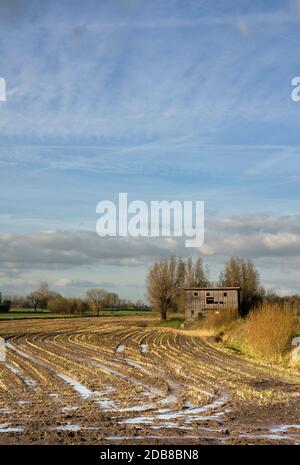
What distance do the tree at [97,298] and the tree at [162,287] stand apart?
37753mm

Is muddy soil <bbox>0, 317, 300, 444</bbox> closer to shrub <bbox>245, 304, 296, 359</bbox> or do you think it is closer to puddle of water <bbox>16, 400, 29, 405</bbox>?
puddle of water <bbox>16, 400, 29, 405</bbox>

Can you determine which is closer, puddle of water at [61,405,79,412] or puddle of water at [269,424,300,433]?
puddle of water at [269,424,300,433]

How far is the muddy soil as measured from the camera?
1075 cm

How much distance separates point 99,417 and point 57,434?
1.94 metres

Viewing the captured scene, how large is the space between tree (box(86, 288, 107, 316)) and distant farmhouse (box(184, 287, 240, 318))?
180ft

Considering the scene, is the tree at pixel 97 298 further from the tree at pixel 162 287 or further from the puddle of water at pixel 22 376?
the puddle of water at pixel 22 376

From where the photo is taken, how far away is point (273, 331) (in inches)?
1160

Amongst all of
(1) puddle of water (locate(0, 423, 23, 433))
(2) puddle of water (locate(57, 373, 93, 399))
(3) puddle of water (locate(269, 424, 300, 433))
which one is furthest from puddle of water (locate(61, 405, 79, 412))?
(3) puddle of water (locate(269, 424, 300, 433))

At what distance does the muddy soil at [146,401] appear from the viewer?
35.3ft

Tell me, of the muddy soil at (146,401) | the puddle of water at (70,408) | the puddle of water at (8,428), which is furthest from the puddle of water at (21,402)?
the puddle of water at (8,428)

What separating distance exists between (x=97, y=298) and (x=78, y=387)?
118 m

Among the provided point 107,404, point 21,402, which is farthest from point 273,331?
point 21,402

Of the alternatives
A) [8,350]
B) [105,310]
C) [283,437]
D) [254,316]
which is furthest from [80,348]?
[105,310]
